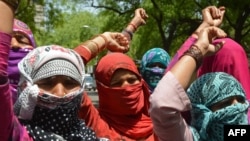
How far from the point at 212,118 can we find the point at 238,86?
0.24 metres

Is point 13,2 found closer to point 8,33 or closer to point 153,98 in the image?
point 8,33

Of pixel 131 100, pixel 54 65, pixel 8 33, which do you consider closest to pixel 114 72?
pixel 131 100

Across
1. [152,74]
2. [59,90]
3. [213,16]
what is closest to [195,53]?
[59,90]

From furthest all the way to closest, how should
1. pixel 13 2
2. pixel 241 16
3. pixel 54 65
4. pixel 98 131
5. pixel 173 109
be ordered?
pixel 241 16 < pixel 98 131 < pixel 54 65 < pixel 173 109 < pixel 13 2

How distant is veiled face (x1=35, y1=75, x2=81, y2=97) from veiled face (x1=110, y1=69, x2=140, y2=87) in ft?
2.80

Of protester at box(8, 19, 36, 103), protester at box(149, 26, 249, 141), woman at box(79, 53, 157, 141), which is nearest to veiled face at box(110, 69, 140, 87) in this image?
woman at box(79, 53, 157, 141)

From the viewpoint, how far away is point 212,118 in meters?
2.71

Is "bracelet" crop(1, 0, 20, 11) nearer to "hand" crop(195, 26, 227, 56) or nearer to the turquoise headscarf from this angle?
"hand" crop(195, 26, 227, 56)

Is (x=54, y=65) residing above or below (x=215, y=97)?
above

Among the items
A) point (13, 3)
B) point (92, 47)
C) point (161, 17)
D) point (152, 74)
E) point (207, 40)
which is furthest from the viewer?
point (161, 17)

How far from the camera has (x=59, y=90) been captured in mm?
2570

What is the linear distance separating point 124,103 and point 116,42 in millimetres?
574

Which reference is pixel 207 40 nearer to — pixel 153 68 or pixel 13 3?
pixel 13 3

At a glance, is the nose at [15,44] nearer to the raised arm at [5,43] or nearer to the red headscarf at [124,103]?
the red headscarf at [124,103]
